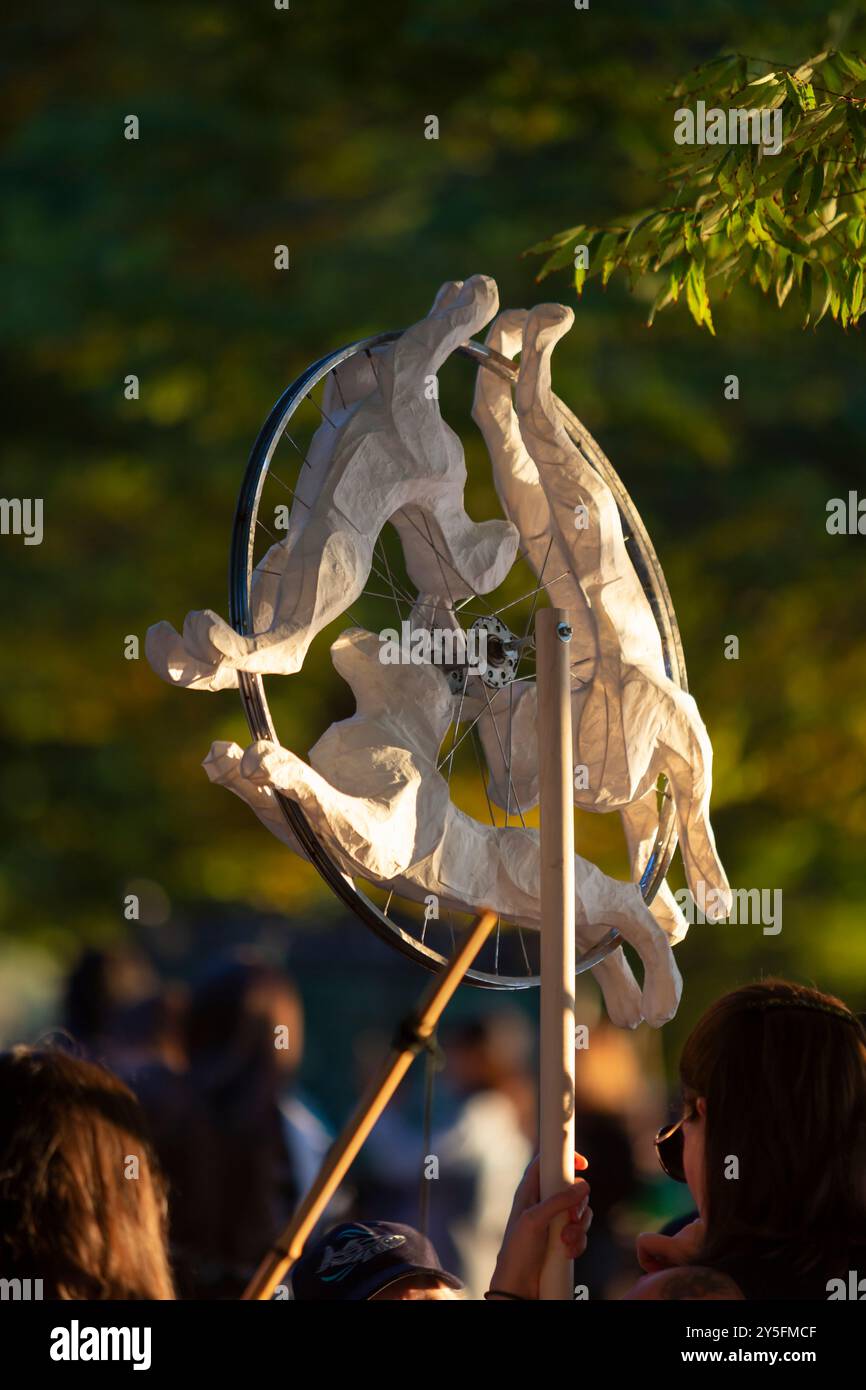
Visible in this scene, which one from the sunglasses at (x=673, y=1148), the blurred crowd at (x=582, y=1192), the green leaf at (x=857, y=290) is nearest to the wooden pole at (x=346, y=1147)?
the blurred crowd at (x=582, y=1192)

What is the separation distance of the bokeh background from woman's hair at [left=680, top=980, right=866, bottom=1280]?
3.35 metres

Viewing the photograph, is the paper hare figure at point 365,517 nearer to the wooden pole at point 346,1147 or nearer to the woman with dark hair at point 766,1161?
the wooden pole at point 346,1147

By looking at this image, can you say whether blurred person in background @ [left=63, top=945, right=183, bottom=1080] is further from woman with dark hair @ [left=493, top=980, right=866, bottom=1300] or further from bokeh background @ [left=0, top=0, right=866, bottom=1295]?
woman with dark hair @ [left=493, top=980, right=866, bottom=1300]

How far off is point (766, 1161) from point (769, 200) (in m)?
1.48

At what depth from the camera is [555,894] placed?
62.0 inches

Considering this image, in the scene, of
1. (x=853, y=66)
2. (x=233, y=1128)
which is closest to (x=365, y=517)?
(x=853, y=66)

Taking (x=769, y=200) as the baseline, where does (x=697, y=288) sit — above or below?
below

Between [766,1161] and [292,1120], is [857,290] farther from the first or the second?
[292,1120]

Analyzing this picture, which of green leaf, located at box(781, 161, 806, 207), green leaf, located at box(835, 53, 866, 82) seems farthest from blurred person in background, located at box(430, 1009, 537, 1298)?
green leaf, located at box(835, 53, 866, 82)

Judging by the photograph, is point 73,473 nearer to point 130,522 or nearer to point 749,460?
point 130,522

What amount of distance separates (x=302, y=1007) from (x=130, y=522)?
1498 millimetres

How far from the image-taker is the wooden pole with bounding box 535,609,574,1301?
1.53 meters
